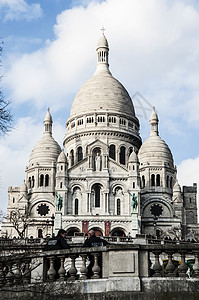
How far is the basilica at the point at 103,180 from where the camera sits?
69.9 metres

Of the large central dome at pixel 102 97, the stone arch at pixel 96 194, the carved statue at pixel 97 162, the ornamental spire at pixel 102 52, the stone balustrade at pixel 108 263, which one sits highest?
the ornamental spire at pixel 102 52

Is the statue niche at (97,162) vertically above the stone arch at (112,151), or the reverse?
the stone arch at (112,151)

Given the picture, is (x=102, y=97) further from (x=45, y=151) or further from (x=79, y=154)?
(x=45, y=151)

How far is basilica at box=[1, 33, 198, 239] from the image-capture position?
229ft

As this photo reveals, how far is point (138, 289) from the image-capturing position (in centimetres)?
1149

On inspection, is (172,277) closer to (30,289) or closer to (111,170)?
(30,289)

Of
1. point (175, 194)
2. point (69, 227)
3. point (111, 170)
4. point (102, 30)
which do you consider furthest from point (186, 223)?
point (102, 30)

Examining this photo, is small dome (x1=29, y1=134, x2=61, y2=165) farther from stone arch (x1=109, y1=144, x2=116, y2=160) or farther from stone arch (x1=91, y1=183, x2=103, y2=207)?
stone arch (x1=91, y1=183, x2=103, y2=207)

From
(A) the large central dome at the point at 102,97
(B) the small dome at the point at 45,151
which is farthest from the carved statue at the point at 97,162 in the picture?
(A) the large central dome at the point at 102,97

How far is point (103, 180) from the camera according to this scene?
7269cm

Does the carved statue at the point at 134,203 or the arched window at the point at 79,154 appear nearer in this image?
the carved statue at the point at 134,203

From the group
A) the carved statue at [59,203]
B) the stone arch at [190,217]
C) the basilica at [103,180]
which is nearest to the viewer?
the carved statue at [59,203]

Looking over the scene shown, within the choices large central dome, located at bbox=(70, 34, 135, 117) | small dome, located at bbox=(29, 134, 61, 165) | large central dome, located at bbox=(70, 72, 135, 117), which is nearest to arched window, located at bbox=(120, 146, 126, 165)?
large central dome, located at bbox=(70, 34, 135, 117)

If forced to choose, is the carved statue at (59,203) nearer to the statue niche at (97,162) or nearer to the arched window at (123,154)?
the statue niche at (97,162)
